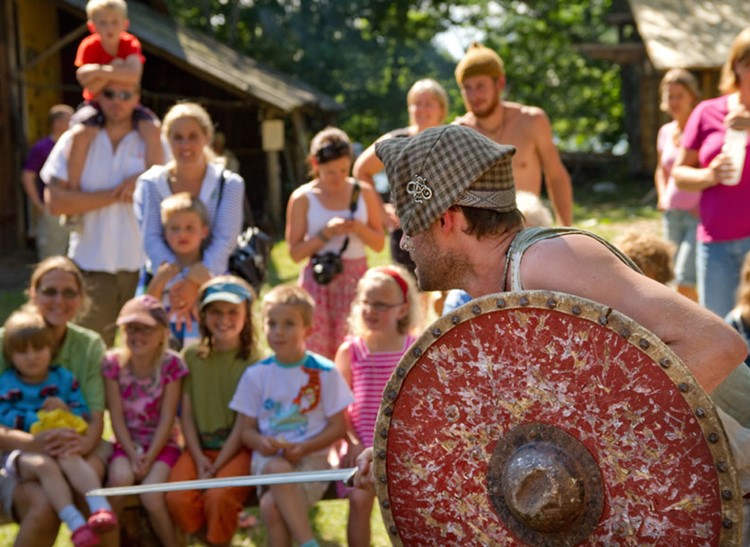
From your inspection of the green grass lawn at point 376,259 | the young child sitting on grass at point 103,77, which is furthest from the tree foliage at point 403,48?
the young child sitting on grass at point 103,77

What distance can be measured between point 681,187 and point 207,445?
2.81 metres

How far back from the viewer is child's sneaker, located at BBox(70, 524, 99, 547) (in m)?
4.41

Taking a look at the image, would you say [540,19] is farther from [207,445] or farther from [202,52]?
[207,445]

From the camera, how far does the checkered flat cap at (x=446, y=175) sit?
257 centimetres

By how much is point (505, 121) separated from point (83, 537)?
119 inches

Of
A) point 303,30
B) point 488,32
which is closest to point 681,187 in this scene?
point 303,30

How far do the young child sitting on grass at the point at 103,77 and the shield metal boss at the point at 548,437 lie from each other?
3.72m

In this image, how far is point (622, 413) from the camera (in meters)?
2.34

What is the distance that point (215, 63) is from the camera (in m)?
16.1

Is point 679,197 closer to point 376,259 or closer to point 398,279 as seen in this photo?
point 398,279

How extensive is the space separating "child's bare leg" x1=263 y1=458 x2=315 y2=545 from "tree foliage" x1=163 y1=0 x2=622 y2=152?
818 inches

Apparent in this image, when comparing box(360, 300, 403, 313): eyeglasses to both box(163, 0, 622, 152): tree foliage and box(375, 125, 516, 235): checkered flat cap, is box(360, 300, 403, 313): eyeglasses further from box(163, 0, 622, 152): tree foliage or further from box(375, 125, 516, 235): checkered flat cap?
box(163, 0, 622, 152): tree foliage

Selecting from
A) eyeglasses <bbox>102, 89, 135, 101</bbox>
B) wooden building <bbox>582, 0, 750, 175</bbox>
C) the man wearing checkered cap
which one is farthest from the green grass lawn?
the man wearing checkered cap

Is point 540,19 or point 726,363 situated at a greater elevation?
point 540,19
